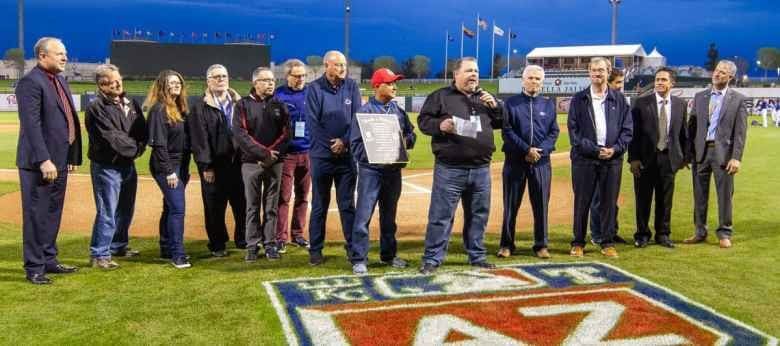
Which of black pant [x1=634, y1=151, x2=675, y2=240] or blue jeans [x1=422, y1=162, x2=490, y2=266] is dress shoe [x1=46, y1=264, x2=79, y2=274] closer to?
blue jeans [x1=422, y1=162, x2=490, y2=266]

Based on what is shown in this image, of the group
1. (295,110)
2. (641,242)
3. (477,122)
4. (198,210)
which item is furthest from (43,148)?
(641,242)

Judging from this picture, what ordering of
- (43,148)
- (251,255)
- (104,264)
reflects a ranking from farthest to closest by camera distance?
(251,255), (104,264), (43,148)

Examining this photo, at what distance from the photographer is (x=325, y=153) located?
6.55 metres

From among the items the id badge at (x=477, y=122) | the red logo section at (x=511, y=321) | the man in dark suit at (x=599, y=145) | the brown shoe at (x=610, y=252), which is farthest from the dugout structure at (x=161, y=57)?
the red logo section at (x=511, y=321)

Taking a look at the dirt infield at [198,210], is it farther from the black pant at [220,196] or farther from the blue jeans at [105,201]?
the blue jeans at [105,201]

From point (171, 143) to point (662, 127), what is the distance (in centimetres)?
543

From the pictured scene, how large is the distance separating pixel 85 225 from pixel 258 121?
3.87 meters

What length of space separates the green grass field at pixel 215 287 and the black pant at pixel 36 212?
0.25m

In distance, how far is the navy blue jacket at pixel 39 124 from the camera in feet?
19.2

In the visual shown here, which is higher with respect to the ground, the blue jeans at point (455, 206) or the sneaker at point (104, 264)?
the blue jeans at point (455, 206)

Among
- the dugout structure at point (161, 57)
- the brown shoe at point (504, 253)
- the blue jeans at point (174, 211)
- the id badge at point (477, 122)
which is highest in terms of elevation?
the dugout structure at point (161, 57)

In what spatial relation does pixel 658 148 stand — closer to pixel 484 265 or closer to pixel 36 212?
pixel 484 265

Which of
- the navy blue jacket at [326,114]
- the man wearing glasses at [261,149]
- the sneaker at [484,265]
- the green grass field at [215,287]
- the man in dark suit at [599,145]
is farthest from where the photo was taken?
the man in dark suit at [599,145]

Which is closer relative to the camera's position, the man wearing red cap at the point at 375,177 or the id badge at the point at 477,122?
the id badge at the point at 477,122
